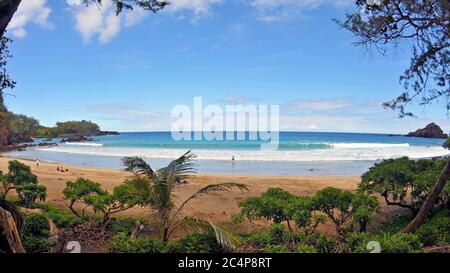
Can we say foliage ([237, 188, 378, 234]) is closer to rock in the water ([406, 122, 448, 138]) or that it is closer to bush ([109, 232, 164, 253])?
bush ([109, 232, 164, 253])

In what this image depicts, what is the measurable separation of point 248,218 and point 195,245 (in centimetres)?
238

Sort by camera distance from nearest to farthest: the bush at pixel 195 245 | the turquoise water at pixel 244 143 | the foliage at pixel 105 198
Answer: the bush at pixel 195 245 < the foliage at pixel 105 198 < the turquoise water at pixel 244 143

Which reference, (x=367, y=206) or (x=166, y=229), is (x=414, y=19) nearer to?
(x=367, y=206)

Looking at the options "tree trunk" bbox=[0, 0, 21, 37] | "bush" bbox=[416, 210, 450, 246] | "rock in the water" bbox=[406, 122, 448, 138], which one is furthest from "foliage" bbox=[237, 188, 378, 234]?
A: "rock in the water" bbox=[406, 122, 448, 138]

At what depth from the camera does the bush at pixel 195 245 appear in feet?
16.1

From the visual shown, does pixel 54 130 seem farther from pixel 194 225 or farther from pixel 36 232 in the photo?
pixel 194 225

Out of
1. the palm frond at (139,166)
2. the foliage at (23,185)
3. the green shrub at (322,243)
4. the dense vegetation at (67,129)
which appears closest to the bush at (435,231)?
the green shrub at (322,243)

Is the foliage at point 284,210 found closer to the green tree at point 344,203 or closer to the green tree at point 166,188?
the green tree at point 344,203

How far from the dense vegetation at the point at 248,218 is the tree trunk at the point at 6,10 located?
2.73 meters

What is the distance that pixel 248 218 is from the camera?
7.21 metres

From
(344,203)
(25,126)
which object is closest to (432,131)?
(25,126)

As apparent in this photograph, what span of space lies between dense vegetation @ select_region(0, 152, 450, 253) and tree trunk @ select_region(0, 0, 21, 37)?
2.73 m

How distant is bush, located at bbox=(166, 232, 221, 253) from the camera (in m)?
4.91

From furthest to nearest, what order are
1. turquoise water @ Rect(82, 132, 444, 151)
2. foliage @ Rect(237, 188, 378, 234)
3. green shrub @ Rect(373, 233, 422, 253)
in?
turquoise water @ Rect(82, 132, 444, 151), foliage @ Rect(237, 188, 378, 234), green shrub @ Rect(373, 233, 422, 253)
